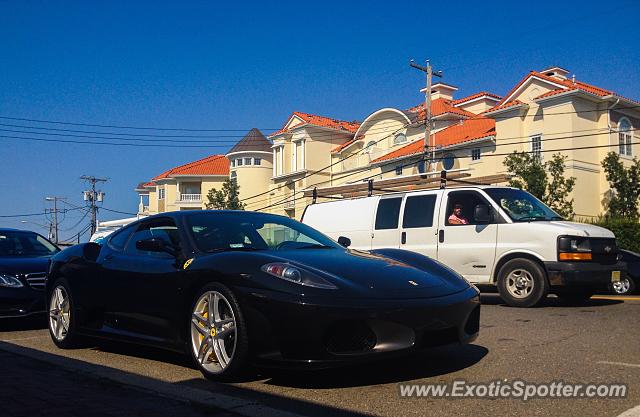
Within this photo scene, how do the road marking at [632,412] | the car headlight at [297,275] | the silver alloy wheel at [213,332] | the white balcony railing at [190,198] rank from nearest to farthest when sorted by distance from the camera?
the road marking at [632,412] → the car headlight at [297,275] → the silver alloy wheel at [213,332] → the white balcony railing at [190,198]

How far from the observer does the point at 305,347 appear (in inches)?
158

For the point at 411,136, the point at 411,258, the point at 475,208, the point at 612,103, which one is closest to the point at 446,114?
the point at 411,136

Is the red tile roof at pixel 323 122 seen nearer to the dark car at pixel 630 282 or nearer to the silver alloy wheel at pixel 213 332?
the dark car at pixel 630 282

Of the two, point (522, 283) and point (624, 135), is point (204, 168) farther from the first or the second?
point (522, 283)

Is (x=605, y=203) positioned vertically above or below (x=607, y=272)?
above

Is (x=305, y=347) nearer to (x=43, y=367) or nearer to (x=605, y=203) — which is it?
(x=43, y=367)

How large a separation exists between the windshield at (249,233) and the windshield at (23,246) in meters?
4.39

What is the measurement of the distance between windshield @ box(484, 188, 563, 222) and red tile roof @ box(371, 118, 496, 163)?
27.1m

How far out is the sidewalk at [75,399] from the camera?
3.64 metres

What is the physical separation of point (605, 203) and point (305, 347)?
3414 cm

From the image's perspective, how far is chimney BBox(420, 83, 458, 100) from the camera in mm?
49312

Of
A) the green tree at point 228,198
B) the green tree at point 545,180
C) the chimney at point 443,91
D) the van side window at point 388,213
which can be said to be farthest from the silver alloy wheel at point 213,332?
the chimney at point 443,91

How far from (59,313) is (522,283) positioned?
628 centimetres

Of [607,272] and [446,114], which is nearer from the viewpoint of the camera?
[607,272]
